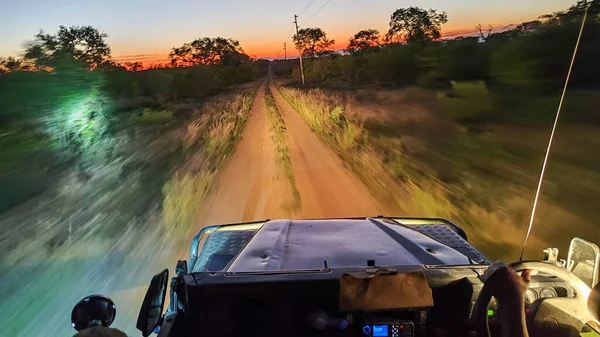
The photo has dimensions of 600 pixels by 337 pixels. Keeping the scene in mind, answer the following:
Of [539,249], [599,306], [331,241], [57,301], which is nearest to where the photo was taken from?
[599,306]

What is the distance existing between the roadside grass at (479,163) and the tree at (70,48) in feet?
19.8

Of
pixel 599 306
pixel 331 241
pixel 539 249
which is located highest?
pixel 599 306

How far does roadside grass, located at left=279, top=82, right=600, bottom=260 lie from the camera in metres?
6.80

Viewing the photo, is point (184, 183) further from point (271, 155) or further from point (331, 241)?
point (331, 241)

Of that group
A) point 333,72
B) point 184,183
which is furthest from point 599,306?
point 333,72

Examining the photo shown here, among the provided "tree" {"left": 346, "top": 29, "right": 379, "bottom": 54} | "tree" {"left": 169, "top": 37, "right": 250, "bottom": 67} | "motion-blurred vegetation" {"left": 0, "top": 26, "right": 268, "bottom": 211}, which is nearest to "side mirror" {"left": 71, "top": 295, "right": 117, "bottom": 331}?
"motion-blurred vegetation" {"left": 0, "top": 26, "right": 268, "bottom": 211}

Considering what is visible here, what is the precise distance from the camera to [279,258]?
256 cm

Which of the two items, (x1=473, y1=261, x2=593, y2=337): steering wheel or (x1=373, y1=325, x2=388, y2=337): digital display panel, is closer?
(x1=473, y1=261, x2=593, y2=337): steering wheel

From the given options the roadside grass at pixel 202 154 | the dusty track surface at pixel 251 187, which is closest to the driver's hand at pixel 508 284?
the roadside grass at pixel 202 154

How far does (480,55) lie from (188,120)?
8.65m

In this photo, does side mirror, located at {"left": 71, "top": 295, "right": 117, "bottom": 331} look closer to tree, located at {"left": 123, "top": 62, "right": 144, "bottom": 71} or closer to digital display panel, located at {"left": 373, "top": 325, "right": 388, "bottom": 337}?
digital display panel, located at {"left": 373, "top": 325, "right": 388, "bottom": 337}

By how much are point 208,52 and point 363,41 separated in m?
4.41

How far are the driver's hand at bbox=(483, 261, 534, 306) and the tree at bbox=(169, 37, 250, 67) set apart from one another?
11957 millimetres

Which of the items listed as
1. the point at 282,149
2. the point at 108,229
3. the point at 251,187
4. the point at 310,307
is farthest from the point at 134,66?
the point at 310,307
